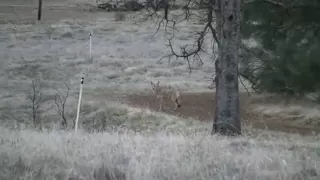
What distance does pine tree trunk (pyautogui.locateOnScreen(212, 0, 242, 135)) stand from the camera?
10719 millimetres

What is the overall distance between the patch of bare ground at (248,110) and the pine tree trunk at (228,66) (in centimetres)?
364

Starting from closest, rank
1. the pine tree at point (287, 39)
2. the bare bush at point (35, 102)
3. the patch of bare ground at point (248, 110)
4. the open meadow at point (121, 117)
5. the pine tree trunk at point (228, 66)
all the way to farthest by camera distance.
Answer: the open meadow at point (121, 117) → the pine tree trunk at point (228, 66) → the pine tree at point (287, 39) → the bare bush at point (35, 102) → the patch of bare ground at point (248, 110)

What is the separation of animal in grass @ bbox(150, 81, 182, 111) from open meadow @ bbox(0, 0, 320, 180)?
0.28 m

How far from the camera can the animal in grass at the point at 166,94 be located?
17672 mm

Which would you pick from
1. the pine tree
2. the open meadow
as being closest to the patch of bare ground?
the open meadow

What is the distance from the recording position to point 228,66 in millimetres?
11016

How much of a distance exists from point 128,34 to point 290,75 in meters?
25.9

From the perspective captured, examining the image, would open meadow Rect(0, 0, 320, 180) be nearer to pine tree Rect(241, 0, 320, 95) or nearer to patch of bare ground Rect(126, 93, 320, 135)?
patch of bare ground Rect(126, 93, 320, 135)

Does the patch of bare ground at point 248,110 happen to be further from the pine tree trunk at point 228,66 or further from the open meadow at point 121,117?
the pine tree trunk at point 228,66

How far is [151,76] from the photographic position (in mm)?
24125

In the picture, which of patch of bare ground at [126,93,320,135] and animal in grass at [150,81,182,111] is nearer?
patch of bare ground at [126,93,320,135]

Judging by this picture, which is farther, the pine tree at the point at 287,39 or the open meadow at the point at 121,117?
the pine tree at the point at 287,39

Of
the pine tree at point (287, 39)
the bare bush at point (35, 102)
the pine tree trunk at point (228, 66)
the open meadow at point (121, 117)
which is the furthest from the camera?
the bare bush at point (35, 102)

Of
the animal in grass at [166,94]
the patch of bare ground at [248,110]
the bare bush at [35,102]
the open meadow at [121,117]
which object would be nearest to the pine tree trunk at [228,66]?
the open meadow at [121,117]
